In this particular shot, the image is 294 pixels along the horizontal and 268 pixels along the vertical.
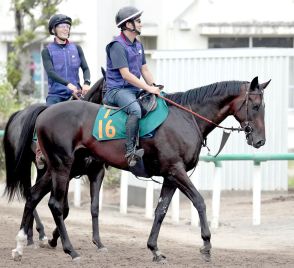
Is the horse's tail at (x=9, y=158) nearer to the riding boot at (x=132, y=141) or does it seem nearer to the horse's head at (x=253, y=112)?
the riding boot at (x=132, y=141)

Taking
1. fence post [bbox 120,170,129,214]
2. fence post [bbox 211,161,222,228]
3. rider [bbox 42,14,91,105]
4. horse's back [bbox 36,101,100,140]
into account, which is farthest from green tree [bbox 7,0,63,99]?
horse's back [bbox 36,101,100,140]

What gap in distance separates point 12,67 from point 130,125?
1398cm

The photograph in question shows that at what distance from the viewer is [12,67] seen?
24.5m

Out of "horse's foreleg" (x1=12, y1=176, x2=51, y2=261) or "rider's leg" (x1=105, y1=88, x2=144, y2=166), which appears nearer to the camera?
"rider's leg" (x1=105, y1=88, x2=144, y2=166)

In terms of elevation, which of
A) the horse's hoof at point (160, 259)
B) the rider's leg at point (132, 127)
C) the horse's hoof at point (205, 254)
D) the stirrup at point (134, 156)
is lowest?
the horse's hoof at point (160, 259)

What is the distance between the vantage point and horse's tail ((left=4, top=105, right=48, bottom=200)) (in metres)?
11.9

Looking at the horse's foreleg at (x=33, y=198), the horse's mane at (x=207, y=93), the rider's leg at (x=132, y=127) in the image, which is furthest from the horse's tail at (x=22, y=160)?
the horse's mane at (x=207, y=93)

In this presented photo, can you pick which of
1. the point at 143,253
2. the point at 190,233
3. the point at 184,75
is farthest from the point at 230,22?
the point at 143,253

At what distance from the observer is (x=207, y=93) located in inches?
443

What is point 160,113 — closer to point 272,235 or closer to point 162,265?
point 162,265

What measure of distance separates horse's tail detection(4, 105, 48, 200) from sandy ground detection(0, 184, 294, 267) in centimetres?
68

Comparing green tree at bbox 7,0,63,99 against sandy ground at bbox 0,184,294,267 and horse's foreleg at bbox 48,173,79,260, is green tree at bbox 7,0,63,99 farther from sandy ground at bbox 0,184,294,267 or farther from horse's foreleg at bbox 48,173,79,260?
horse's foreleg at bbox 48,173,79,260

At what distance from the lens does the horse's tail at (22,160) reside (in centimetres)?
1185

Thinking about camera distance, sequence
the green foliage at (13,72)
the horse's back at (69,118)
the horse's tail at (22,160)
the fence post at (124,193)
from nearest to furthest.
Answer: the horse's back at (69,118), the horse's tail at (22,160), the fence post at (124,193), the green foliage at (13,72)
